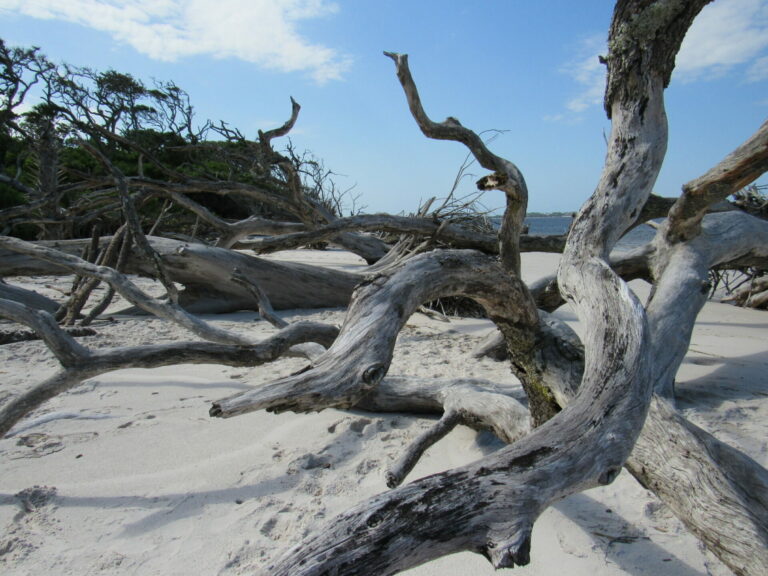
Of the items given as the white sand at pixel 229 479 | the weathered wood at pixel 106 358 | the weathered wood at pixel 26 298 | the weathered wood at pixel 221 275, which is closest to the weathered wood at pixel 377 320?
the white sand at pixel 229 479

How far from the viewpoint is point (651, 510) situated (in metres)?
1.95

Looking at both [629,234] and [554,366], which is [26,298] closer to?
[554,366]

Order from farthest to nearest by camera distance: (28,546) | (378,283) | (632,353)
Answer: (28,546) < (378,283) < (632,353)

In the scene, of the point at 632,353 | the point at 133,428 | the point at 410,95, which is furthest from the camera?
the point at 410,95

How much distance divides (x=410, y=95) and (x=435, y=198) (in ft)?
13.1

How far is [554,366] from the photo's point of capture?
6.42 feet

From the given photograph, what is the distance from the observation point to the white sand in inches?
68.6

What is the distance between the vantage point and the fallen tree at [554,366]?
34.5 inches

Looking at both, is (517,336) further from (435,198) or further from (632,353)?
(435,198)

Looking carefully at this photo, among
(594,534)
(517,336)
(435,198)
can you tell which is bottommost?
(594,534)

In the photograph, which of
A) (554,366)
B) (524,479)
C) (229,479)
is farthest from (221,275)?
(524,479)

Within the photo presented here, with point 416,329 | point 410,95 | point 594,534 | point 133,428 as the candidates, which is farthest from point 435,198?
point 594,534

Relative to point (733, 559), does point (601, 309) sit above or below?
above

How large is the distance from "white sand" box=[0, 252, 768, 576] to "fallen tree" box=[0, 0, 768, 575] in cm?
28
